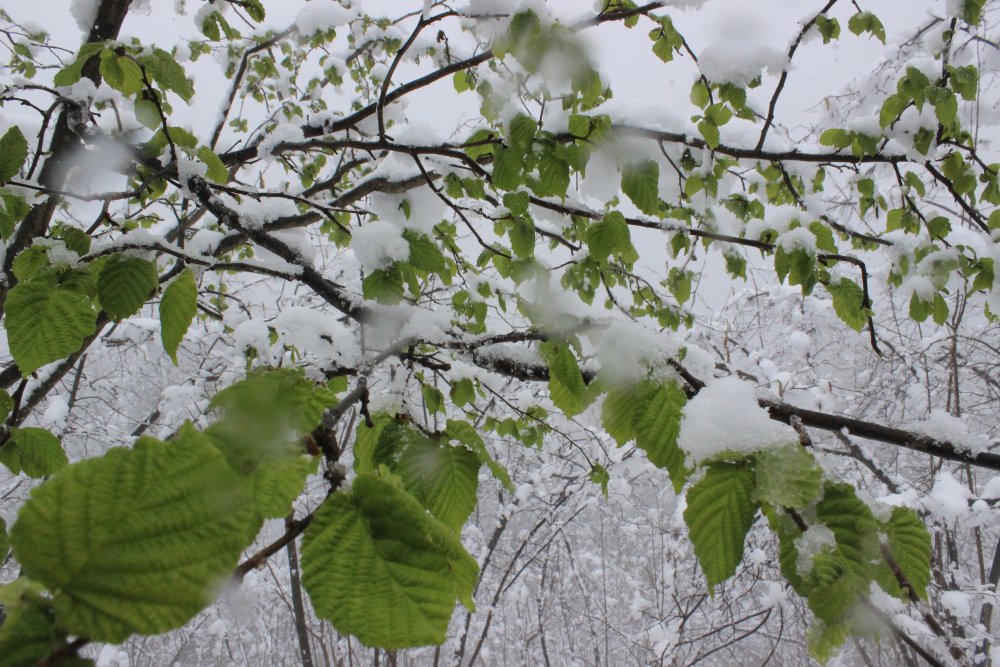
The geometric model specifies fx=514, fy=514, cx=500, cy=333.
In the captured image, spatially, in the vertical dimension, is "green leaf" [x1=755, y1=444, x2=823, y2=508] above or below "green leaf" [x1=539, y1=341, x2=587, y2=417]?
below

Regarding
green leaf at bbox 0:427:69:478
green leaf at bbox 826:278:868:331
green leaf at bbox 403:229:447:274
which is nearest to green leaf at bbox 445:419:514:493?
green leaf at bbox 403:229:447:274

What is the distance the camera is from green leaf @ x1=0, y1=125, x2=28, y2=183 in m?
1.01

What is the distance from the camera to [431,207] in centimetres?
203

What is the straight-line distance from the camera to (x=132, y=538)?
0.31 metres

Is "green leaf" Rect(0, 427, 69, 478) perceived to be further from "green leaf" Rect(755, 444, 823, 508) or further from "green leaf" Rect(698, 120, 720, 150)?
"green leaf" Rect(698, 120, 720, 150)

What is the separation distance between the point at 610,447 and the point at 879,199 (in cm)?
445

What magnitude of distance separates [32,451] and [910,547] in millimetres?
1652

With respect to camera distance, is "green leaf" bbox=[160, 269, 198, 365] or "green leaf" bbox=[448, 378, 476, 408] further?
"green leaf" bbox=[448, 378, 476, 408]

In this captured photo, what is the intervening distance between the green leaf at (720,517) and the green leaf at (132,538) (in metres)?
0.40

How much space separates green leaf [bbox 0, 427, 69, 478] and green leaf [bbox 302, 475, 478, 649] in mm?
1173

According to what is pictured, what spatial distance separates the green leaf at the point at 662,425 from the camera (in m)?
0.64

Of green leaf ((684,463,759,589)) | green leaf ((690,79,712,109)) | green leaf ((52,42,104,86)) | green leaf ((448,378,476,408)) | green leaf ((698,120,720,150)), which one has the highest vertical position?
green leaf ((690,79,712,109))

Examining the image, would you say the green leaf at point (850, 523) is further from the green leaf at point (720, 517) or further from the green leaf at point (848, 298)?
the green leaf at point (848, 298)

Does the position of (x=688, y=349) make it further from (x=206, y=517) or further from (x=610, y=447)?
(x=610, y=447)
